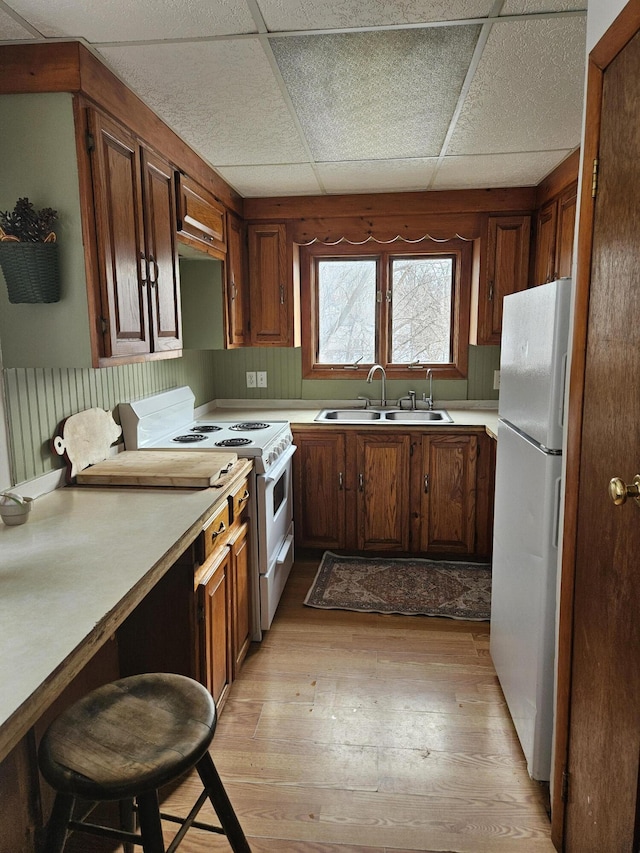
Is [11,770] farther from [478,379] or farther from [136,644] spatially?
[478,379]

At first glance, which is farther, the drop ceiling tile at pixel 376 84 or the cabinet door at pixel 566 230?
the cabinet door at pixel 566 230

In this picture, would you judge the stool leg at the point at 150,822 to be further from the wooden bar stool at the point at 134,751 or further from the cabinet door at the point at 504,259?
the cabinet door at the point at 504,259

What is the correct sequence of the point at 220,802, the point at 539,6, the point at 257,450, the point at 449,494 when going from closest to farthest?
1. the point at 220,802
2. the point at 539,6
3. the point at 257,450
4. the point at 449,494

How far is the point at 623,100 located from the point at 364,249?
276 cm

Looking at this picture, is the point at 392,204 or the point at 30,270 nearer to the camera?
the point at 30,270

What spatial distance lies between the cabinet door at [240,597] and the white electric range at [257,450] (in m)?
0.08

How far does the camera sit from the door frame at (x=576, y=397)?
1.34 meters

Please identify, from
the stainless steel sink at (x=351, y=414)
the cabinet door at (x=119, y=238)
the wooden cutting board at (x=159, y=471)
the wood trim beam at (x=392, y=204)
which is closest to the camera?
the cabinet door at (x=119, y=238)

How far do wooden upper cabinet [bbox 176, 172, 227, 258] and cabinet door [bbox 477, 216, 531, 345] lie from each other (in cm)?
164

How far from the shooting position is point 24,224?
1.70 metres

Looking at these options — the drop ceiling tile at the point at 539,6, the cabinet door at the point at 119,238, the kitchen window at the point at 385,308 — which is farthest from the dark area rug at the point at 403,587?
the drop ceiling tile at the point at 539,6

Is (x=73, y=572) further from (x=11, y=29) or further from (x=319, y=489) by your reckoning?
(x=319, y=489)

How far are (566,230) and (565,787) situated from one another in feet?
8.26

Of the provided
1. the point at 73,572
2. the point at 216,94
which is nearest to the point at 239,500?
the point at 73,572
